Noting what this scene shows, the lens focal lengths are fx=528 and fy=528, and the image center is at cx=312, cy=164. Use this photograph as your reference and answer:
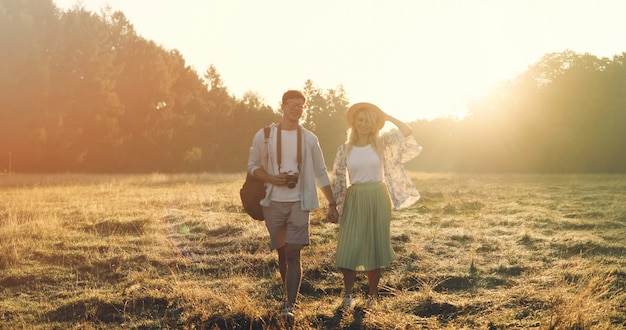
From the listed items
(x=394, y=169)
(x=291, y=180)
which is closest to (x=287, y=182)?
(x=291, y=180)

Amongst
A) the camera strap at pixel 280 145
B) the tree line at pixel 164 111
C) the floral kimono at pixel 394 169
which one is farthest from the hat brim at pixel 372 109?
the tree line at pixel 164 111

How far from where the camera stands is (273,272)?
696 cm

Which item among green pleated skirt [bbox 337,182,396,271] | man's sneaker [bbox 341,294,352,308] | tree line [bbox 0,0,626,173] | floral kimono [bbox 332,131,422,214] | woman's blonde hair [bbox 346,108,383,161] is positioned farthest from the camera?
tree line [bbox 0,0,626,173]

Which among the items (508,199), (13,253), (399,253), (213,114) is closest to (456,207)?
(508,199)

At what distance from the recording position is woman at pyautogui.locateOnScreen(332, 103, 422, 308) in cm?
536

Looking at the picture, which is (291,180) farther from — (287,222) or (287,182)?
(287,222)

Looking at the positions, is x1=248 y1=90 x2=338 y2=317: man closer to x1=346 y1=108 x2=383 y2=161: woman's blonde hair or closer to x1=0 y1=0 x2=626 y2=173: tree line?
x1=346 y1=108 x2=383 y2=161: woman's blonde hair

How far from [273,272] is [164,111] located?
1228 inches

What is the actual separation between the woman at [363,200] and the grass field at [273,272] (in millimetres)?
407

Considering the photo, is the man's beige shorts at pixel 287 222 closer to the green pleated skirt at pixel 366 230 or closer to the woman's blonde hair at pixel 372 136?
the green pleated skirt at pixel 366 230

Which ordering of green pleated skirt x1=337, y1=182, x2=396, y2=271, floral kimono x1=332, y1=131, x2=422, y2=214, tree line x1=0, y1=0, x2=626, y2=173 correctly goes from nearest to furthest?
green pleated skirt x1=337, y1=182, x2=396, y2=271
floral kimono x1=332, y1=131, x2=422, y2=214
tree line x1=0, y1=0, x2=626, y2=173

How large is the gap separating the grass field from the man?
0.54 meters

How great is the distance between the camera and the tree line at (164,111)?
27078 millimetres

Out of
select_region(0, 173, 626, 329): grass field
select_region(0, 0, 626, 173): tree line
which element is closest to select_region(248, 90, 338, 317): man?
select_region(0, 173, 626, 329): grass field
